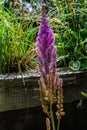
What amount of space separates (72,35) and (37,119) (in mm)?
644

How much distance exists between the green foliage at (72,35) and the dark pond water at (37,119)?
0.86 feet

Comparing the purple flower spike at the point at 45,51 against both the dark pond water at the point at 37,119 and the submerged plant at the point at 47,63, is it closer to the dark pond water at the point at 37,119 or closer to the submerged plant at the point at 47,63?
the submerged plant at the point at 47,63

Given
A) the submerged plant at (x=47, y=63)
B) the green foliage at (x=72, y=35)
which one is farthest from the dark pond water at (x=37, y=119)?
the submerged plant at (x=47, y=63)

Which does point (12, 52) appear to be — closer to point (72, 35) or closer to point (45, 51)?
point (72, 35)

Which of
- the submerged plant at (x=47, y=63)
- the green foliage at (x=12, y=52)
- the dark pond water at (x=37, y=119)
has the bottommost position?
the dark pond water at (x=37, y=119)

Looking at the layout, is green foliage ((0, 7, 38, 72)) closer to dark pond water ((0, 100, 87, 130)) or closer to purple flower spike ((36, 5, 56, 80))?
dark pond water ((0, 100, 87, 130))

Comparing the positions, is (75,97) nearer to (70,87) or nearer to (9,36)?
(70,87)

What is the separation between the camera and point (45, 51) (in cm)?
127

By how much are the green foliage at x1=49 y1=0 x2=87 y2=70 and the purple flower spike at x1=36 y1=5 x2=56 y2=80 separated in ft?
4.04

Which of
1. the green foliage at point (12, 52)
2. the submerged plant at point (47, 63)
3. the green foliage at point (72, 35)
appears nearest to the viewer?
the submerged plant at point (47, 63)

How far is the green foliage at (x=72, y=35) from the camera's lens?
8.78ft

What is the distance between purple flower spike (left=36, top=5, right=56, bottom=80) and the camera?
1269 mm

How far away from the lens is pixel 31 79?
7.72 feet

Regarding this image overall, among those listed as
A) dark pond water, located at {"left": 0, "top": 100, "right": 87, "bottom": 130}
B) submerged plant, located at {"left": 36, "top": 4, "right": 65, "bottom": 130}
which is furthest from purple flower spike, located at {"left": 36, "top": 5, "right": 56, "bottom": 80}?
dark pond water, located at {"left": 0, "top": 100, "right": 87, "bottom": 130}
